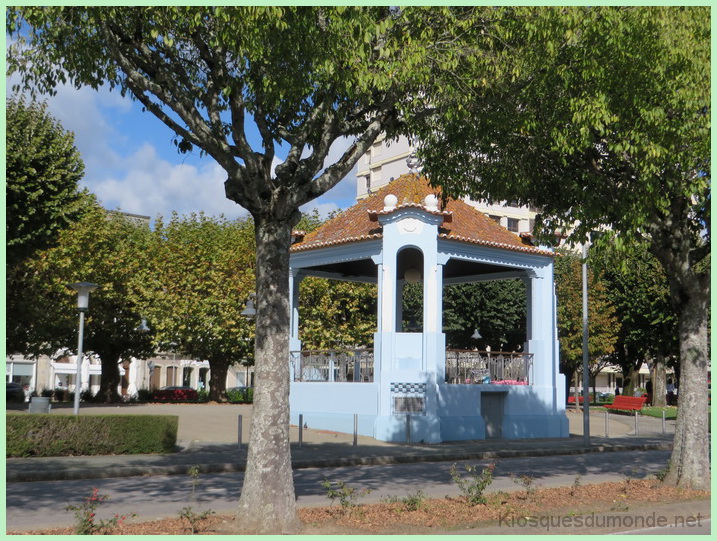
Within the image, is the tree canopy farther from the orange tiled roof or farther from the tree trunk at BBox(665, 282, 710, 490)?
the orange tiled roof

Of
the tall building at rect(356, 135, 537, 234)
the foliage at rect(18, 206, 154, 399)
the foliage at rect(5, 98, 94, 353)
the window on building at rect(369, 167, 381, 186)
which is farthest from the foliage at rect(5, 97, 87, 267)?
the window on building at rect(369, 167, 381, 186)

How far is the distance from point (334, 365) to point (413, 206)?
5688 millimetres

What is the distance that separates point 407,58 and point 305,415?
56.9ft

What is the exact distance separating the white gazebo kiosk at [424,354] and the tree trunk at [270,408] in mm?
13931

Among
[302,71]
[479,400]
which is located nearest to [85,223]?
[479,400]

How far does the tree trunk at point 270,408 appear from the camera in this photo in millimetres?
8859

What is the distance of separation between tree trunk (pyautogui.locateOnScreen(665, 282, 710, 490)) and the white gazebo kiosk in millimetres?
10513

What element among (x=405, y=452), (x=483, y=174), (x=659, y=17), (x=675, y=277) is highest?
(x=659, y=17)

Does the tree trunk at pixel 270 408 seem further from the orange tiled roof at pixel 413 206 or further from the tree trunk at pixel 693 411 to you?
the orange tiled roof at pixel 413 206

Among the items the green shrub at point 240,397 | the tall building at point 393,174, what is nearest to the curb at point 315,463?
the green shrub at point 240,397

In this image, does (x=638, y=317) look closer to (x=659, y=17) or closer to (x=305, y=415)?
(x=305, y=415)

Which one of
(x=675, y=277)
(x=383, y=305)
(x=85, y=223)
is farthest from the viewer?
(x=85, y=223)

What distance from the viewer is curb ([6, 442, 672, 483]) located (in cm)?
1485

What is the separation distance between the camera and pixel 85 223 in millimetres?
40969
